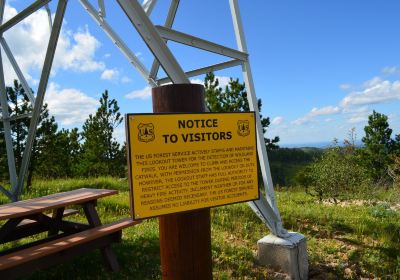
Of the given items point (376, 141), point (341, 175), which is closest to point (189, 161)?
point (341, 175)

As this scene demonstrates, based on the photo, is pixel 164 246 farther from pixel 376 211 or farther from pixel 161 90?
pixel 376 211

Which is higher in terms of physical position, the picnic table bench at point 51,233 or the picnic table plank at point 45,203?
the picnic table plank at point 45,203

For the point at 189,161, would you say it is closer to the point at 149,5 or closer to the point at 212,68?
the point at 212,68

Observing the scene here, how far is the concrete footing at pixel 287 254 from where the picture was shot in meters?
4.45

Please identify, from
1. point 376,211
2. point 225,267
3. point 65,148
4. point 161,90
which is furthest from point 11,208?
point 65,148

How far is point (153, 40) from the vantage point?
3080 mm

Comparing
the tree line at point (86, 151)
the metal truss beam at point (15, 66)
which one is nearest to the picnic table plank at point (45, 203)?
the metal truss beam at point (15, 66)

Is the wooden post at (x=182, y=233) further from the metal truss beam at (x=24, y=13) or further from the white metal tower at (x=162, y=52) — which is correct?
the metal truss beam at (x=24, y=13)

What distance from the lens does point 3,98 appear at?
7383 mm

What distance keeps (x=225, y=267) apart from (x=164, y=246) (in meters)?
2.32

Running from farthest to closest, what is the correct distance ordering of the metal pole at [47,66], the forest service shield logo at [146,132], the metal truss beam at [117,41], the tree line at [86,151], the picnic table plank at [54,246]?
1. the tree line at [86,151]
2. the metal truss beam at [117,41]
3. the metal pole at [47,66]
4. the picnic table plank at [54,246]
5. the forest service shield logo at [146,132]

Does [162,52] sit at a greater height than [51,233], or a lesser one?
greater

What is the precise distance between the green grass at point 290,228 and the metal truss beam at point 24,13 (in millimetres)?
3457

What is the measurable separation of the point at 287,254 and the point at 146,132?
287cm
